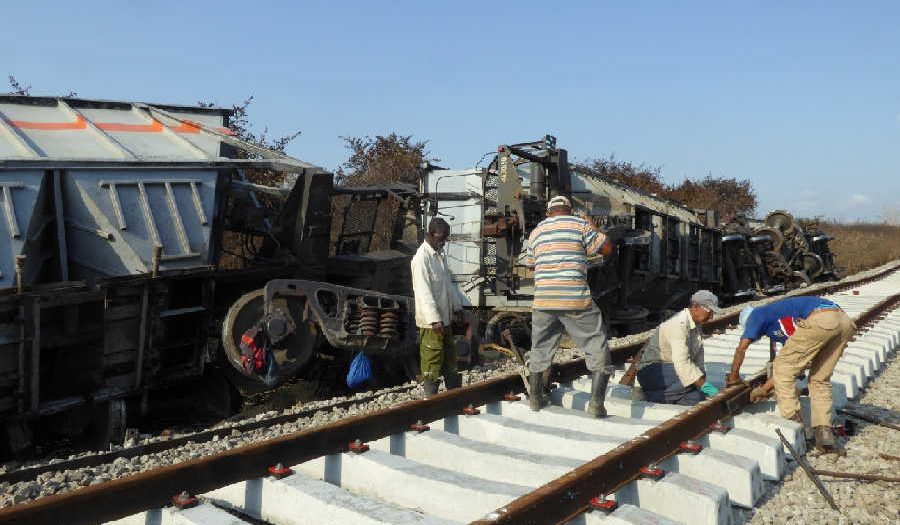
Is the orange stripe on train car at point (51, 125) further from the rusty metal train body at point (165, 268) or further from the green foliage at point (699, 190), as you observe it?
the green foliage at point (699, 190)

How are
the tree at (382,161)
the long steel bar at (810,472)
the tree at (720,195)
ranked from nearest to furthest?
1. the long steel bar at (810,472)
2. the tree at (382,161)
3. the tree at (720,195)

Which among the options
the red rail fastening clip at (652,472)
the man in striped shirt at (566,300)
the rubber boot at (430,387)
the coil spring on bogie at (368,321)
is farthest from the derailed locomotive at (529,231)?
the red rail fastening clip at (652,472)

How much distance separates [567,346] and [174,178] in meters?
6.16

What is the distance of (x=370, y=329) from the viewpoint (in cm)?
769

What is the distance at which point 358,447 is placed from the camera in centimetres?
378

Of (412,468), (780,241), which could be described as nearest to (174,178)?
(412,468)

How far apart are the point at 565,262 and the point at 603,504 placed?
7.03ft

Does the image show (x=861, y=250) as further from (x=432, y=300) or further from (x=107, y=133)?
(x=107, y=133)

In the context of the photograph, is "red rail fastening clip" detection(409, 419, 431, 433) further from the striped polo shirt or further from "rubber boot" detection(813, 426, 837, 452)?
"rubber boot" detection(813, 426, 837, 452)

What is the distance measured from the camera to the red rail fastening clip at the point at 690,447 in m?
3.84

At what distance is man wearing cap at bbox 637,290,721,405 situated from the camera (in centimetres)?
502

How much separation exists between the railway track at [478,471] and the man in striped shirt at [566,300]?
272 millimetres

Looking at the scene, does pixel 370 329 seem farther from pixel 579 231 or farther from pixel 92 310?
pixel 579 231

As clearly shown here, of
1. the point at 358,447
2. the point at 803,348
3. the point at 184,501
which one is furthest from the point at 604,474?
the point at 803,348
